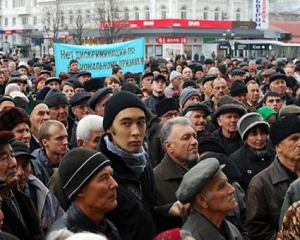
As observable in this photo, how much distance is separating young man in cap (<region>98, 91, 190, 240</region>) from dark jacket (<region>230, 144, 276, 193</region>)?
5.12 ft

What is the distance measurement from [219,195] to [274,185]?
1063 millimetres

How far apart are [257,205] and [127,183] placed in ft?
4.00

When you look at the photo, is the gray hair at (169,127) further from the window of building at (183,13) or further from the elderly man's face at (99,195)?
the window of building at (183,13)

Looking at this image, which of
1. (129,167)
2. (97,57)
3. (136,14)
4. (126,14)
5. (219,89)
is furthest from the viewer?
(136,14)

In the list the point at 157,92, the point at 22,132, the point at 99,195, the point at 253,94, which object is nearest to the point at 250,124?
the point at 22,132

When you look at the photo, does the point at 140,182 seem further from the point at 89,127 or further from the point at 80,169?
the point at 89,127

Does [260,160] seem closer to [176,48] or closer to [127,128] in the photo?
[127,128]

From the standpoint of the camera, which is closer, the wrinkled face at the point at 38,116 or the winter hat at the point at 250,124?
the winter hat at the point at 250,124

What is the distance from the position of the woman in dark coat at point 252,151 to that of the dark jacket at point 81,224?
7.21ft

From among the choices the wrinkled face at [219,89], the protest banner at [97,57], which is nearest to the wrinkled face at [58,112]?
the wrinkled face at [219,89]

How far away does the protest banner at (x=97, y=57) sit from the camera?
15078 millimetres

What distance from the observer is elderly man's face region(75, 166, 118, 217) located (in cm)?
384

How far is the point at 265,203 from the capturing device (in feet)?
16.1

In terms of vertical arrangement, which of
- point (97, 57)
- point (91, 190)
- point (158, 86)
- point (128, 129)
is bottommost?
point (91, 190)
